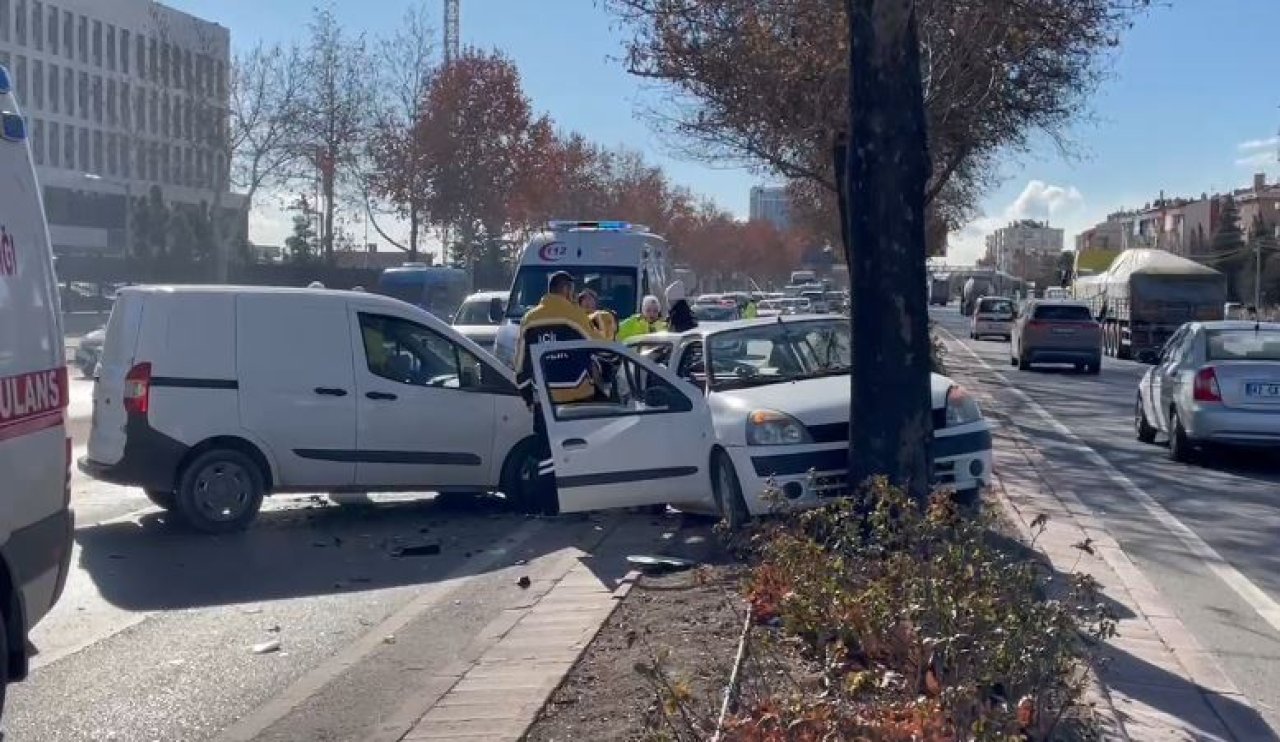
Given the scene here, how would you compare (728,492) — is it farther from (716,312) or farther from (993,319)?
(993,319)

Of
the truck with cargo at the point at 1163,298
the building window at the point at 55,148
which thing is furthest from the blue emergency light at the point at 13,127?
the building window at the point at 55,148

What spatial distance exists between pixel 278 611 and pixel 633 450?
2.88m

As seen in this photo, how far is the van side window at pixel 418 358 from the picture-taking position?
41.9 ft

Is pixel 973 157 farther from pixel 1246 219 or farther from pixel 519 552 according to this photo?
pixel 1246 219

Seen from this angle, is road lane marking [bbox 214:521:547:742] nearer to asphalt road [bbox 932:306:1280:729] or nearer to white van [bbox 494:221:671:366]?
asphalt road [bbox 932:306:1280:729]

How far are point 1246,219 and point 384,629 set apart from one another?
109 m

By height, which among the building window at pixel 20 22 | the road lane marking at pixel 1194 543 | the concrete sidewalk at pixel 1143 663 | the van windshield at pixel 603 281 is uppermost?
the building window at pixel 20 22

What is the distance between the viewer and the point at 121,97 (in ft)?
170

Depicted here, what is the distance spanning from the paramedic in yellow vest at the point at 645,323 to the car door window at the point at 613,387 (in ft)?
14.6

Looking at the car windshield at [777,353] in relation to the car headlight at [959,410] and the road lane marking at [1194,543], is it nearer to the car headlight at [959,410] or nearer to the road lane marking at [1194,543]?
the car headlight at [959,410]

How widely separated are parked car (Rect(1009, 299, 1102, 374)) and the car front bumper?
27.2 metres

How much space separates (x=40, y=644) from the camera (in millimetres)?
8508

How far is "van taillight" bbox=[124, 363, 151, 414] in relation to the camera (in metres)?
11.8

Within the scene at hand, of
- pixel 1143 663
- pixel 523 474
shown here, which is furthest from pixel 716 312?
pixel 1143 663
